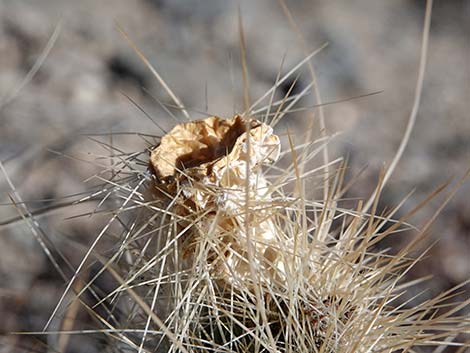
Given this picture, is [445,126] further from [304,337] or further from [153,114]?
[304,337]

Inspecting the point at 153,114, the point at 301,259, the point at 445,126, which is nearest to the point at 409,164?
the point at 445,126

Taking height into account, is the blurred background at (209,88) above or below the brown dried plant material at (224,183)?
below

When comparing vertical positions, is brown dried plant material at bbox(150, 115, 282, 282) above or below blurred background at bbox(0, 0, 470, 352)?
above

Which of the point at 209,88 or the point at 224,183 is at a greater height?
the point at 224,183

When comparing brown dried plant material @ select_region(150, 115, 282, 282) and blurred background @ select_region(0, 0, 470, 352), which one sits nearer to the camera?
brown dried plant material @ select_region(150, 115, 282, 282)

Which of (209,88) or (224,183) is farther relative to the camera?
(209,88)
